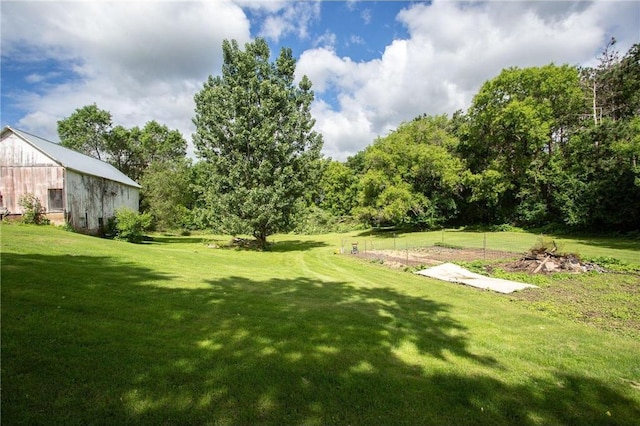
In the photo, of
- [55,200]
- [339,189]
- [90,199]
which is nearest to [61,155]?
[90,199]

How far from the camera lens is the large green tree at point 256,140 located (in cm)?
2127

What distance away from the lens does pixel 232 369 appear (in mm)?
4027

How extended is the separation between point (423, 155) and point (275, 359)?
34176 millimetres

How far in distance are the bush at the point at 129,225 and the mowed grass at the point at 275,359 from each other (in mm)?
16867

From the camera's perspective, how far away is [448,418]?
12.0ft

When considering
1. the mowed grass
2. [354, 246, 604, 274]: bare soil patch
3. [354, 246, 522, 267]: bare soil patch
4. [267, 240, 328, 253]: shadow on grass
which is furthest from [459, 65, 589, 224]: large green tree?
the mowed grass

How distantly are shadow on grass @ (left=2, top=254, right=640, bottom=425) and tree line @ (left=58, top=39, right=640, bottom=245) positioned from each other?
1504cm

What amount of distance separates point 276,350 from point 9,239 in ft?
41.9

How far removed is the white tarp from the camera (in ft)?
37.1

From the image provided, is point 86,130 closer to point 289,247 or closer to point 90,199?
point 90,199

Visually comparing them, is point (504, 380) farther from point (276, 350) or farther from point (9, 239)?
point (9, 239)

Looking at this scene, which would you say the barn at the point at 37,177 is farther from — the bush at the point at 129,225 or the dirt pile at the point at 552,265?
Answer: the dirt pile at the point at 552,265

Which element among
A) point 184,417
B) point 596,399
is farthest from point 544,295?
point 184,417

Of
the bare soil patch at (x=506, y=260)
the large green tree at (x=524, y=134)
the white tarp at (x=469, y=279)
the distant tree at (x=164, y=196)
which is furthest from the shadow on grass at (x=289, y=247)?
the large green tree at (x=524, y=134)
